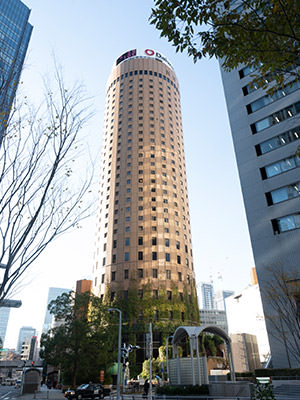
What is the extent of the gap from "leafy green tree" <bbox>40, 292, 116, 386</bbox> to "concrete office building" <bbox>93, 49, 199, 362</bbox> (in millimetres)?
14356

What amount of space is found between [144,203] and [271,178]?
39.1 metres

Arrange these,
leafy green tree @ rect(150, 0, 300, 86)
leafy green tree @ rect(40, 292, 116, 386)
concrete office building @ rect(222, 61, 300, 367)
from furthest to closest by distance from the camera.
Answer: leafy green tree @ rect(40, 292, 116, 386) → concrete office building @ rect(222, 61, 300, 367) → leafy green tree @ rect(150, 0, 300, 86)

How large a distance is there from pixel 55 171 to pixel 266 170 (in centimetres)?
2896

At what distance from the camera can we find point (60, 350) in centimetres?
3769

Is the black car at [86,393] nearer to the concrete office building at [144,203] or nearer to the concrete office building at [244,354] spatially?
the concrete office building at [144,203]

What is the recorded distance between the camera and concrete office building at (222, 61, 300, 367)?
27866 mm

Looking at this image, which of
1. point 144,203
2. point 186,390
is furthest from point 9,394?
point 144,203

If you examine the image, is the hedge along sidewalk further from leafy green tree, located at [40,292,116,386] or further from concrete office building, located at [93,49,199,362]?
concrete office building, located at [93,49,199,362]

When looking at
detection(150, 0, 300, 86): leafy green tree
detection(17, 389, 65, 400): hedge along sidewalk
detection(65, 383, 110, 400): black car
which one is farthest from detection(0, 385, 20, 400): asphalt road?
detection(150, 0, 300, 86): leafy green tree

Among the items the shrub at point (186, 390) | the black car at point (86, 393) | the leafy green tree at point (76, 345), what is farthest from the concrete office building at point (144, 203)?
the shrub at point (186, 390)

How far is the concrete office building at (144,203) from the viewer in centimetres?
5931

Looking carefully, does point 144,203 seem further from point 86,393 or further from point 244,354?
Answer: point 86,393

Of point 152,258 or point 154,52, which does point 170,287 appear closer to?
point 152,258

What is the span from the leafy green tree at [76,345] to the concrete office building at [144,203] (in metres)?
14.4
